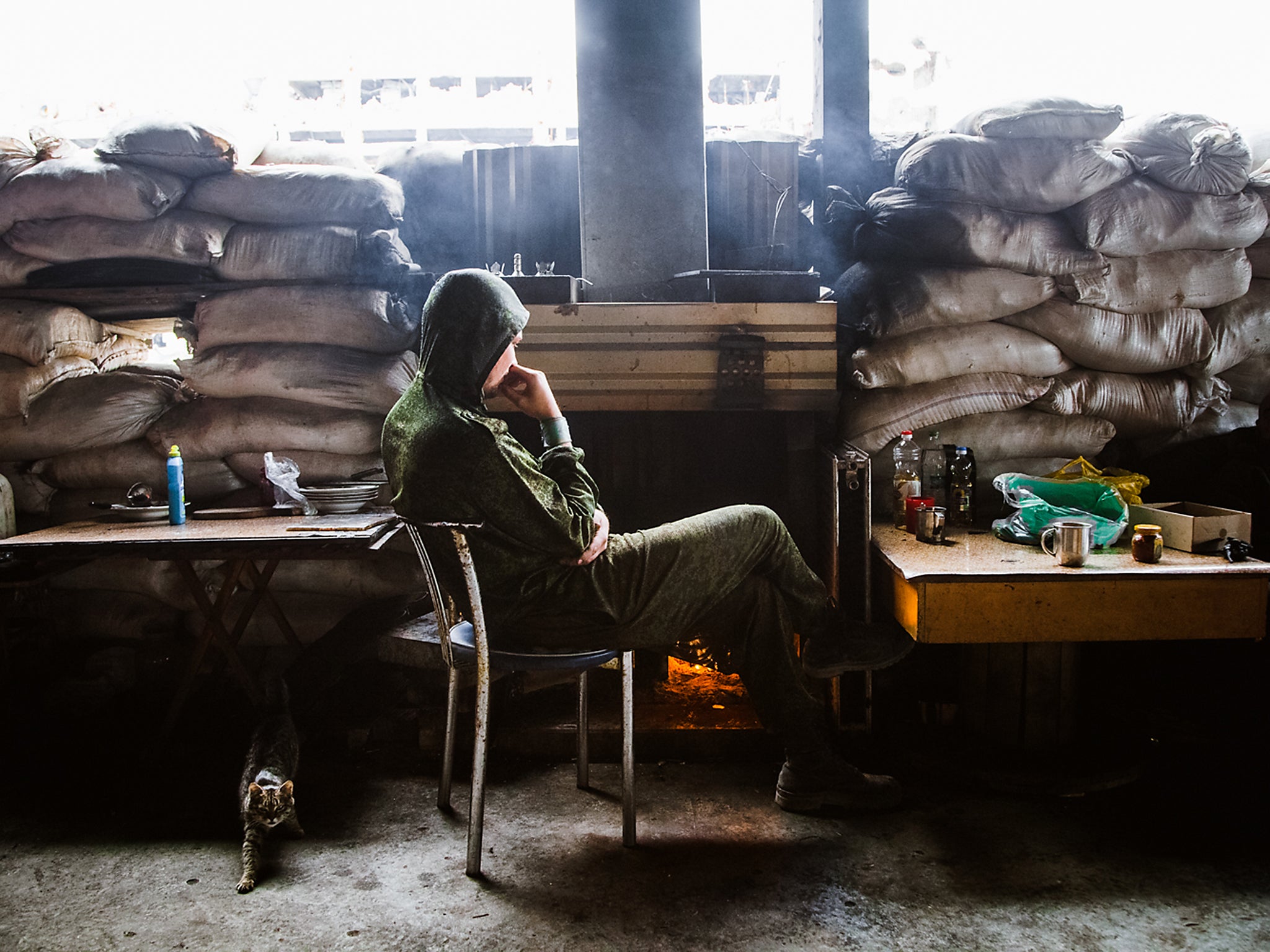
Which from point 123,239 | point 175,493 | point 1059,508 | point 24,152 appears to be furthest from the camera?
point 24,152

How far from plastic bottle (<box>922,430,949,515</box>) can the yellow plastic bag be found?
17.3 inches

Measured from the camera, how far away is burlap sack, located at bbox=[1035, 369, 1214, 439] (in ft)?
12.5

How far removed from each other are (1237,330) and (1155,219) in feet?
2.22

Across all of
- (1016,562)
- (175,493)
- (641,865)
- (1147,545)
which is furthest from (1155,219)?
(175,493)

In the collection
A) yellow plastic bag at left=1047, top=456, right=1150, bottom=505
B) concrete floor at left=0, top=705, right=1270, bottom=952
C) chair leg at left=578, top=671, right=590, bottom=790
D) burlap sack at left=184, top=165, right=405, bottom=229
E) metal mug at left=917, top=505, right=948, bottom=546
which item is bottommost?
concrete floor at left=0, top=705, right=1270, bottom=952

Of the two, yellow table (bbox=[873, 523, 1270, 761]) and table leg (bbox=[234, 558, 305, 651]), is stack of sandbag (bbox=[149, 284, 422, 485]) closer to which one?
table leg (bbox=[234, 558, 305, 651])

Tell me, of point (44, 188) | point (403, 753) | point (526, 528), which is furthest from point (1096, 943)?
point (44, 188)

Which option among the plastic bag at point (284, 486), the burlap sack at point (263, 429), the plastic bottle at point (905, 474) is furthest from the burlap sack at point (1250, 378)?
the plastic bag at point (284, 486)

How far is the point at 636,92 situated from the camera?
13.5 ft

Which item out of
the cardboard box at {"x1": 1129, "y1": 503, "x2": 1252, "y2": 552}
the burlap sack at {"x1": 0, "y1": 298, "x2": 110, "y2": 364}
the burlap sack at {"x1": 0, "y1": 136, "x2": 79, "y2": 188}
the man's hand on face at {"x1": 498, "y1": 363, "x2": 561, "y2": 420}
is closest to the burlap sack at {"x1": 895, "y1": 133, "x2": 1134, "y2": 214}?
the cardboard box at {"x1": 1129, "y1": 503, "x2": 1252, "y2": 552}

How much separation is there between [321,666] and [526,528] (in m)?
1.66

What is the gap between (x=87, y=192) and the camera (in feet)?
12.3

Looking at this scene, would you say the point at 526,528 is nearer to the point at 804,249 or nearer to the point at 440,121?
the point at 804,249

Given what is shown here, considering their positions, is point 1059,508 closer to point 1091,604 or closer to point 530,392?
point 1091,604
